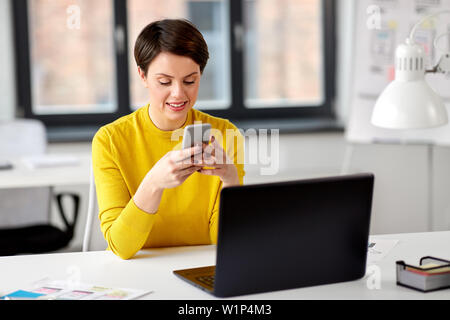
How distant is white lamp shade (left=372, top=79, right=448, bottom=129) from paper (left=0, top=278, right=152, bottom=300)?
0.72 meters

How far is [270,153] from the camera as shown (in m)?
3.86

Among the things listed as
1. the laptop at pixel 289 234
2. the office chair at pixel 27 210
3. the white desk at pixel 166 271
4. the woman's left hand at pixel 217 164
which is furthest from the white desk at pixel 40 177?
the laptop at pixel 289 234

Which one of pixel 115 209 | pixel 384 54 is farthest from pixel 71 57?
pixel 115 209

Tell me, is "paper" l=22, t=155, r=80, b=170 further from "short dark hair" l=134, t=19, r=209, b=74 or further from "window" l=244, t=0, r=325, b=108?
"window" l=244, t=0, r=325, b=108

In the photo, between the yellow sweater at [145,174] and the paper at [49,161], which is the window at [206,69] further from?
the yellow sweater at [145,174]

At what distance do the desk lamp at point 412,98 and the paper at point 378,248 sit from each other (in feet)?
1.06

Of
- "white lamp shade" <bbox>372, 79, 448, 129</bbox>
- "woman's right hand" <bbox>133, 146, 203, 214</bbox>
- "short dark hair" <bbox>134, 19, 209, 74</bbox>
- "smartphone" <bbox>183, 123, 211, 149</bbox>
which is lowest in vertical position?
"woman's right hand" <bbox>133, 146, 203, 214</bbox>

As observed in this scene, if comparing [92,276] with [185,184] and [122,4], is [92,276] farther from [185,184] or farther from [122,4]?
[122,4]

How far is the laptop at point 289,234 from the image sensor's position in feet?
4.09

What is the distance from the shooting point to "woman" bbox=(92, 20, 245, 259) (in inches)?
62.1

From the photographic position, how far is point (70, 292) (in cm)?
134

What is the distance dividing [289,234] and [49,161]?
195 centimetres

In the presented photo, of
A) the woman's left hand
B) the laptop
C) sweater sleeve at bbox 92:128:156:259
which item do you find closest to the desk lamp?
the laptop

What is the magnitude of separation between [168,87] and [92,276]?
1.76 ft
